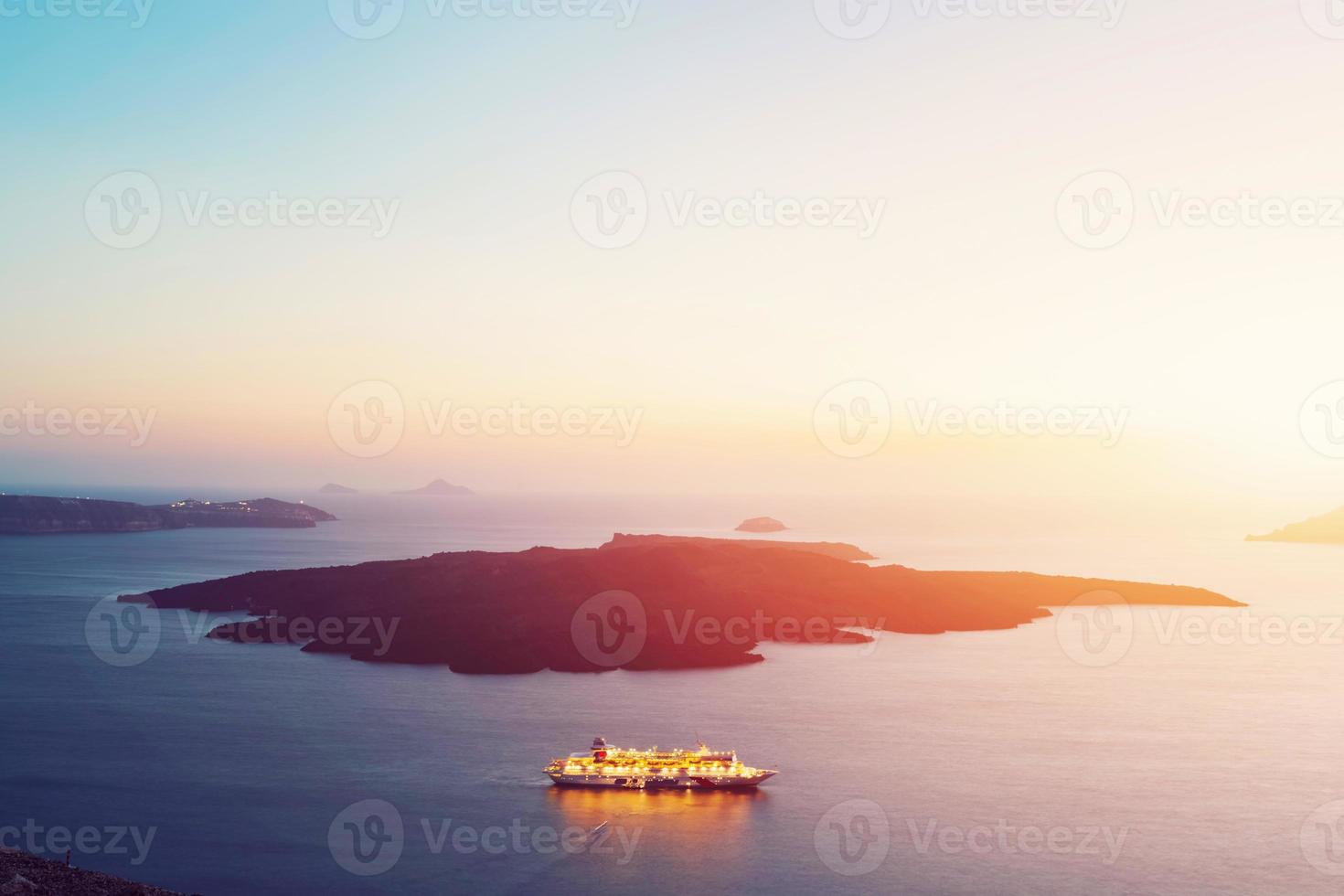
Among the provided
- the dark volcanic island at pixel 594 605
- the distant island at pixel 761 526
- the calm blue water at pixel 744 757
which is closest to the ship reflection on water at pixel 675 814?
the calm blue water at pixel 744 757

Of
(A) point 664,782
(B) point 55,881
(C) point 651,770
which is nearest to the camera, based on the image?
(B) point 55,881

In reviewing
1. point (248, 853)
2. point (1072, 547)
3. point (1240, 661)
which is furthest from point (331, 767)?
point (1072, 547)

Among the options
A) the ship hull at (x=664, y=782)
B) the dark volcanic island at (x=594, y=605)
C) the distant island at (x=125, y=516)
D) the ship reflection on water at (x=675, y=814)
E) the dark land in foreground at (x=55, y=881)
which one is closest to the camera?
the dark land in foreground at (x=55, y=881)

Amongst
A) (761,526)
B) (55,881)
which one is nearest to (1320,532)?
(761,526)

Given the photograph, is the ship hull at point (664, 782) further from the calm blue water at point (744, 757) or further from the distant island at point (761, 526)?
the distant island at point (761, 526)

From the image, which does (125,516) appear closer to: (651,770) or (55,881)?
(651,770)
